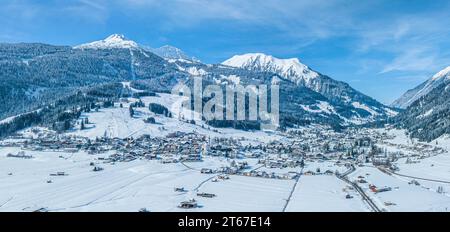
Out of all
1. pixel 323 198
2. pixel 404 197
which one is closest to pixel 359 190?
pixel 404 197

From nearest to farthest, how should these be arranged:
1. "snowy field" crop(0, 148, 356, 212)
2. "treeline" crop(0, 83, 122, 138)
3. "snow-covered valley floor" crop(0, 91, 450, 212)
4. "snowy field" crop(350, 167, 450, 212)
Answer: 1. "snowy field" crop(0, 148, 356, 212)
2. "snow-covered valley floor" crop(0, 91, 450, 212)
3. "snowy field" crop(350, 167, 450, 212)
4. "treeline" crop(0, 83, 122, 138)

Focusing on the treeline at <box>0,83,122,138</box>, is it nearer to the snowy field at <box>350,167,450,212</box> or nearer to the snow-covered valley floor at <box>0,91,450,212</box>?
the snow-covered valley floor at <box>0,91,450,212</box>

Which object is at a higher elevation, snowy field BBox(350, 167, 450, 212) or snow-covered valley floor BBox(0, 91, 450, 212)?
snow-covered valley floor BBox(0, 91, 450, 212)

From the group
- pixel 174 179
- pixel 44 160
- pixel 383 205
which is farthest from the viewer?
pixel 44 160

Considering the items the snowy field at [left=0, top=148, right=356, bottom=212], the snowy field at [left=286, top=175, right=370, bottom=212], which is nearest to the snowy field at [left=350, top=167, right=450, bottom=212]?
the snowy field at [left=286, top=175, right=370, bottom=212]

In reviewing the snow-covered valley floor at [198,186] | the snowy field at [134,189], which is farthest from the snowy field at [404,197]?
the snowy field at [134,189]

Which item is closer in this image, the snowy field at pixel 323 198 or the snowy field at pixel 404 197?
the snowy field at pixel 323 198

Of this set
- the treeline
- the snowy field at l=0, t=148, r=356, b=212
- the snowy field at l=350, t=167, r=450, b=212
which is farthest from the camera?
the treeline

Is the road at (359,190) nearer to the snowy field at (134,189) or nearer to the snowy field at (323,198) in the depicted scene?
the snowy field at (323,198)
